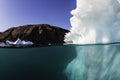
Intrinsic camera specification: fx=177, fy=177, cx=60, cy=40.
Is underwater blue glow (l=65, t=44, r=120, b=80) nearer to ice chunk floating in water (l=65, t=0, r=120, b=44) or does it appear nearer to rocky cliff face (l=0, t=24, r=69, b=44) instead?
ice chunk floating in water (l=65, t=0, r=120, b=44)

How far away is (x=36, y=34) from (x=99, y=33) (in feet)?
49.0

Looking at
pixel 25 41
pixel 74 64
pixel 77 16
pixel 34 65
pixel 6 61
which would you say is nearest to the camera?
pixel 77 16

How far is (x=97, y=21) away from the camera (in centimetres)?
1168

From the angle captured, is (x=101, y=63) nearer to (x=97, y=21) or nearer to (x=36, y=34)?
(x=97, y=21)

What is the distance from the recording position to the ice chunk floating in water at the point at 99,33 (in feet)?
36.5

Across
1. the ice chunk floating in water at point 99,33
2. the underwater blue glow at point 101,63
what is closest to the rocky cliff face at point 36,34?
the underwater blue glow at point 101,63

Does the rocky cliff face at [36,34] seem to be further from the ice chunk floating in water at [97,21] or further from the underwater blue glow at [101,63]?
the ice chunk floating in water at [97,21]

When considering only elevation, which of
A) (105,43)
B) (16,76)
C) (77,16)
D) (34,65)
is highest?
(77,16)

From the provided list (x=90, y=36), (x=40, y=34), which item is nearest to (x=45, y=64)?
(x=40, y=34)

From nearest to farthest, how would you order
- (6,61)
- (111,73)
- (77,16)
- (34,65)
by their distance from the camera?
(111,73) → (77,16) → (34,65) → (6,61)

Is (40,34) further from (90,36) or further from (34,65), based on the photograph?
(90,36)

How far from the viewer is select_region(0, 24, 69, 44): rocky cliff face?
23.9 m

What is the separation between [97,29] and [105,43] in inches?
44.1

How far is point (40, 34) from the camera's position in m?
25.3
